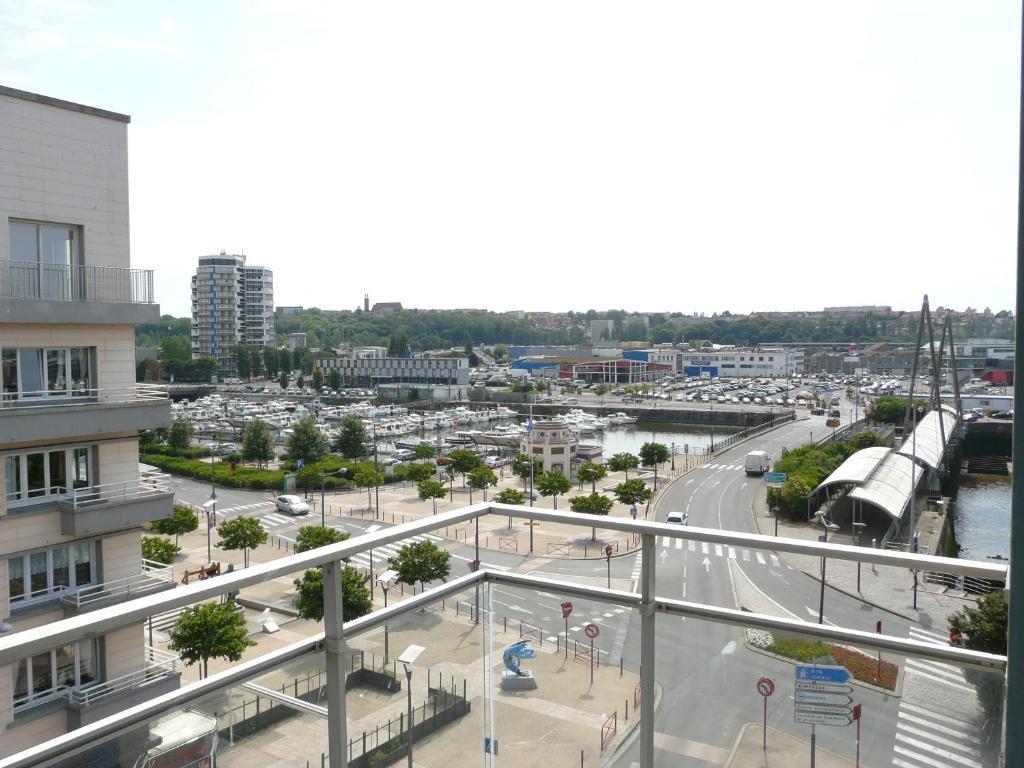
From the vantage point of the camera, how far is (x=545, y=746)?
1.36m

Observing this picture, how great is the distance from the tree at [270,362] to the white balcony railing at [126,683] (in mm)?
46887

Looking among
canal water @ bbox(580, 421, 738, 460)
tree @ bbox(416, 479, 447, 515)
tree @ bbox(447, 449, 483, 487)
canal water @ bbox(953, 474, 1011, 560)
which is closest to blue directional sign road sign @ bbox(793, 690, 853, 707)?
canal water @ bbox(953, 474, 1011, 560)

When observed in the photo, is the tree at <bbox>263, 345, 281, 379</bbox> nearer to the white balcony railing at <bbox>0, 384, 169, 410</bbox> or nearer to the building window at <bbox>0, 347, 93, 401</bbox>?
the white balcony railing at <bbox>0, 384, 169, 410</bbox>

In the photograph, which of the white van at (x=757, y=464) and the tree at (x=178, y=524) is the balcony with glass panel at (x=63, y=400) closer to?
the tree at (x=178, y=524)

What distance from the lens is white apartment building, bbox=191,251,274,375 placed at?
4884 cm

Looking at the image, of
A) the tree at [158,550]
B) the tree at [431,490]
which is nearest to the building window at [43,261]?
the tree at [158,550]

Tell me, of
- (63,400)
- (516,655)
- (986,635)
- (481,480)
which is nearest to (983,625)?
(986,635)

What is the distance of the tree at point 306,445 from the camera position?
68.8ft

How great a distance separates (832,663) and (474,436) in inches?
1016

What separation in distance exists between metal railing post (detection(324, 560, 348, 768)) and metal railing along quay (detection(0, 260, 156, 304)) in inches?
168

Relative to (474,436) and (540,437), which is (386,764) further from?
(474,436)

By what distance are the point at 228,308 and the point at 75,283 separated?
1862 inches

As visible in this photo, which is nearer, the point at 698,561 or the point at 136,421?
the point at 698,561

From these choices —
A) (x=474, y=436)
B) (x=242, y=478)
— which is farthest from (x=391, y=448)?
(x=242, y=478)
